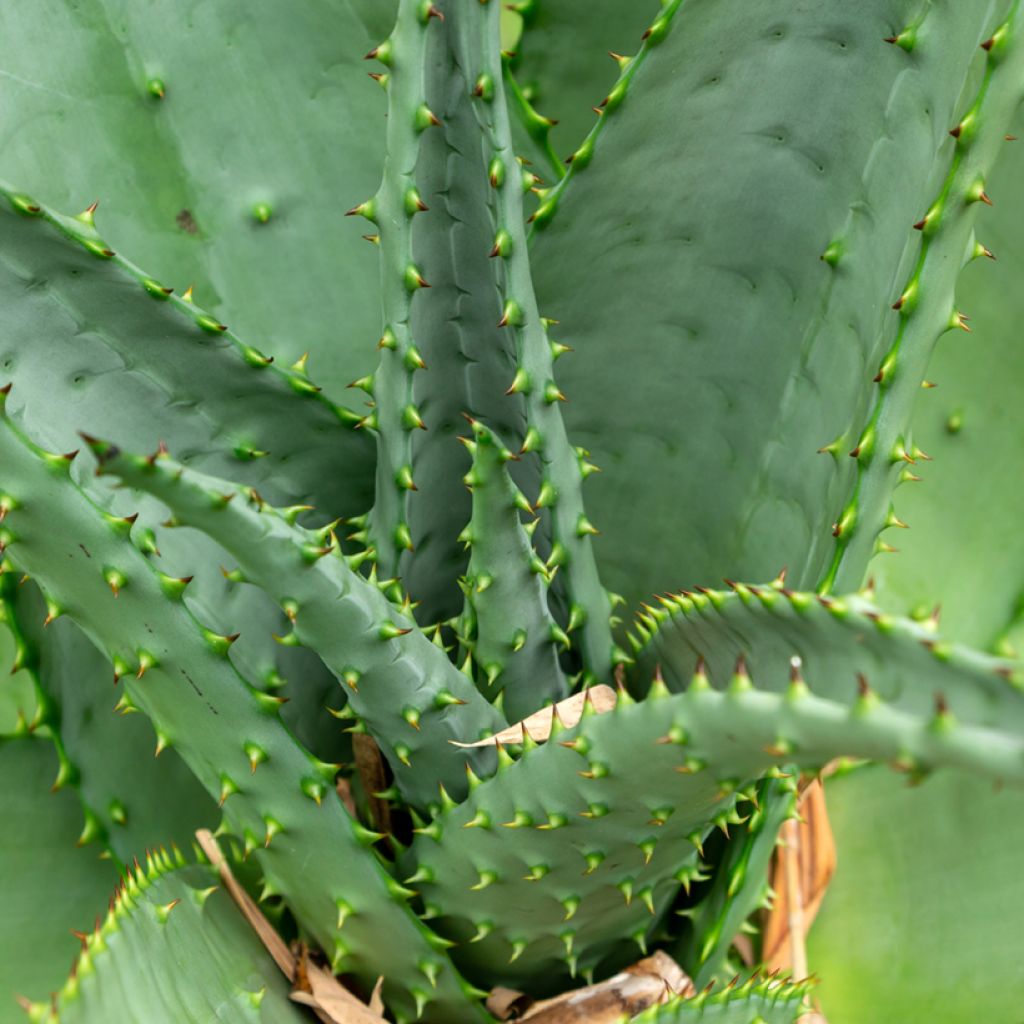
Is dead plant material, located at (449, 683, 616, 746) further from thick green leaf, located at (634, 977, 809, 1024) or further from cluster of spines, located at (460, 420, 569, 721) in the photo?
thick green leaf, located at (634, 977, 809, 1024)

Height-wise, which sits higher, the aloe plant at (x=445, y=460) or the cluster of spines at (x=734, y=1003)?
the aloe plant at (x=445, y=460)

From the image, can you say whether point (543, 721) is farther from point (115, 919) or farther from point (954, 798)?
point (954, 798)

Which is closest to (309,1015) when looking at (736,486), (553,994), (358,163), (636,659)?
(553,994)

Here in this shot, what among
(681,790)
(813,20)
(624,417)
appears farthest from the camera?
A: (624,417)

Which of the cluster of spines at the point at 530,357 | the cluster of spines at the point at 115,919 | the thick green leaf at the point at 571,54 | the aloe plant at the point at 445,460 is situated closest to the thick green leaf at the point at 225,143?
the aloe plant at the point at 445,460

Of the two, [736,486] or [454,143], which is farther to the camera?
[736,486]

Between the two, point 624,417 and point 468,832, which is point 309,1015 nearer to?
point 468,832

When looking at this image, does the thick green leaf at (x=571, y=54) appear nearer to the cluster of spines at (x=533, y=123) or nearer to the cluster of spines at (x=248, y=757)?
the cluster of spines at (x=533, y=123)
